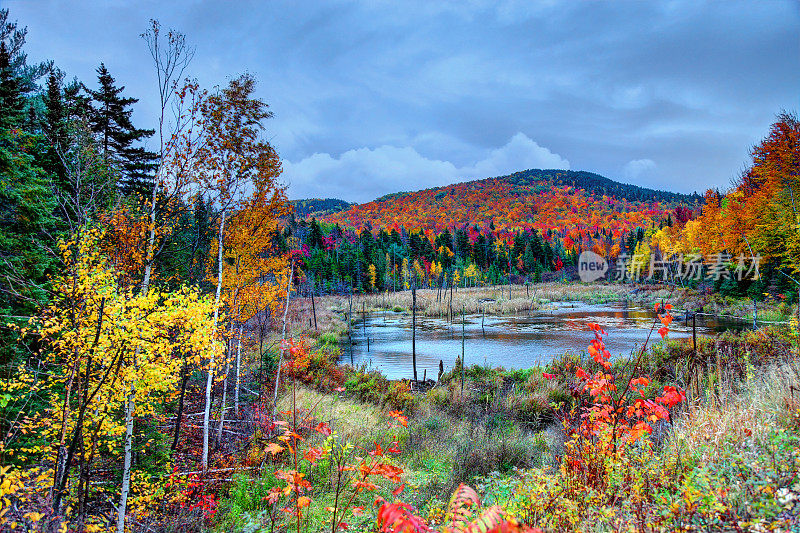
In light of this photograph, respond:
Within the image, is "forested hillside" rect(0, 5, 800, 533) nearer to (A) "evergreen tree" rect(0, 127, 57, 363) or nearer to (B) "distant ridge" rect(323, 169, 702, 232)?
(A) "evergreen tree" rect(0, 127, 57, 363)

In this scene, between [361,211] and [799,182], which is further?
[361,211]

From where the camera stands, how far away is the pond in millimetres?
19922

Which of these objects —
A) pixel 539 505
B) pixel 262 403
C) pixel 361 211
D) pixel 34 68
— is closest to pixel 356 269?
pixel 34 68

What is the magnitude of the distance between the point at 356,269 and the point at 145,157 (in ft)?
150

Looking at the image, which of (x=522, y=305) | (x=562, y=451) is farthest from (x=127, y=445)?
(x=522, y=305)

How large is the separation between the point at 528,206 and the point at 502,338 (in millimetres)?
132425

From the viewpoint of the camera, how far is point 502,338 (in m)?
26.1

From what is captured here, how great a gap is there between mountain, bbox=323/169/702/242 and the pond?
83.1 meters

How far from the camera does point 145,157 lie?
15.1 meters

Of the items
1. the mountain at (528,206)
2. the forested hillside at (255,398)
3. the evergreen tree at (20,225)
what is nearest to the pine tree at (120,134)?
the forested hillside at (255,398)

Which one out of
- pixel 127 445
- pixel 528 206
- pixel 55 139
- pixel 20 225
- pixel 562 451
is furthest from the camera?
pixel 528 206

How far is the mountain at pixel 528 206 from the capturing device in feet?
414

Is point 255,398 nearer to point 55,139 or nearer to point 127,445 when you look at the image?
point 127,445

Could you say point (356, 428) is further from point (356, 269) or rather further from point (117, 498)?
point (356, 269)
